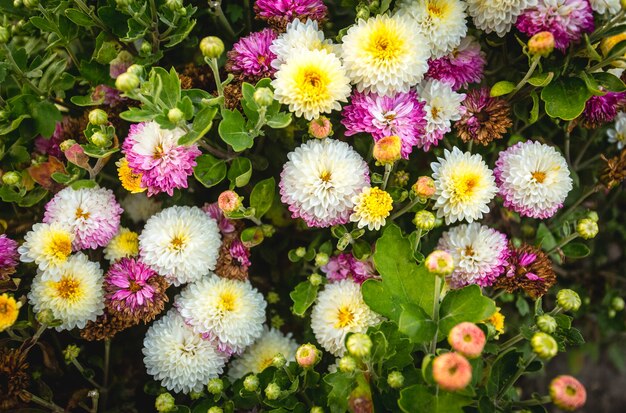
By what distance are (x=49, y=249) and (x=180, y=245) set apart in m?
0.27

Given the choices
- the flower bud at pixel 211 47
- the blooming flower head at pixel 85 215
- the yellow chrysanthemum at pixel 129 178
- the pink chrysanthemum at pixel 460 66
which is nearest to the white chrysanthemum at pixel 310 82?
the flower bud at pixel 211 47

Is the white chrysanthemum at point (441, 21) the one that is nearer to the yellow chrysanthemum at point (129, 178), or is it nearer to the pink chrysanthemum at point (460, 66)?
the pink chrysanthemum at point (460, 66)

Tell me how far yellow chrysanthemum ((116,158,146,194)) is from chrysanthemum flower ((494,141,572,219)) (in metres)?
0.78

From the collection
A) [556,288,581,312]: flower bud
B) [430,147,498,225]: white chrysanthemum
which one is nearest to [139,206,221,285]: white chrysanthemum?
[430,147,498,225]: white chrysanthemum

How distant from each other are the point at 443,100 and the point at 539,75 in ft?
0.67

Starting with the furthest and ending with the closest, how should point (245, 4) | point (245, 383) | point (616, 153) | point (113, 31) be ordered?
point (616, 153)
point (245, 4)
point (113, 31)
point (245, 383)

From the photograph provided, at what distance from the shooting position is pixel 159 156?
105cm

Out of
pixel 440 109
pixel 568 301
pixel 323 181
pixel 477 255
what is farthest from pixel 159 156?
pixel 568 301

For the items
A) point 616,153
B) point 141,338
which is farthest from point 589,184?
point 141,338

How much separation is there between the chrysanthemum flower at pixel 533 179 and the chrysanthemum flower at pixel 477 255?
3.5 inches

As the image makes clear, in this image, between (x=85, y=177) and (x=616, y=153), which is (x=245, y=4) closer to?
(x=85, y=177)

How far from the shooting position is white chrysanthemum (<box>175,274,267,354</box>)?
A: 113cm

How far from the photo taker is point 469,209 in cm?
108

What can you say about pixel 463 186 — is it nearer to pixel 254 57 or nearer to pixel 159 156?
pixel 254 57
